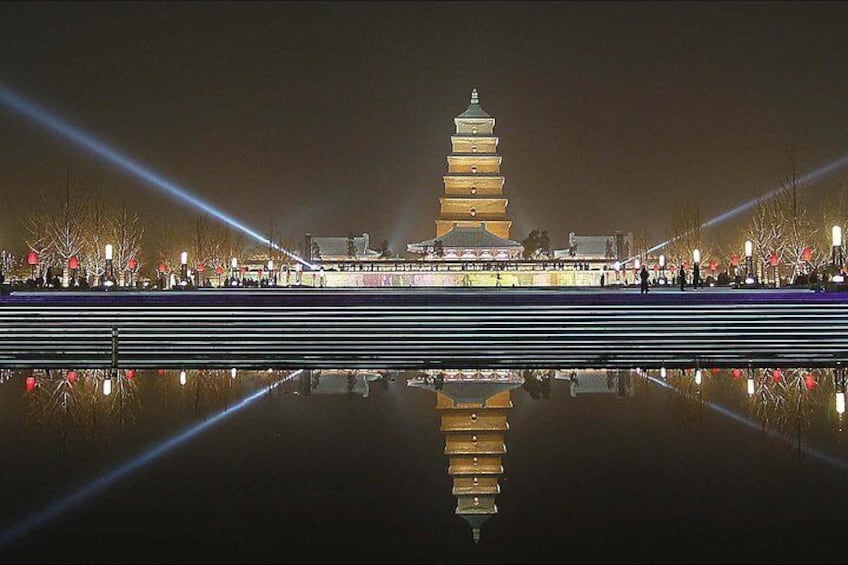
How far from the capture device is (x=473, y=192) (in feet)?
198

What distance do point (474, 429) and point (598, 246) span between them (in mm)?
61931

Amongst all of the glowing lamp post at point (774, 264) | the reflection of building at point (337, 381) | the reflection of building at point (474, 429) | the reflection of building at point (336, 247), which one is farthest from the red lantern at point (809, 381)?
the reflection of building at point (336, 247)

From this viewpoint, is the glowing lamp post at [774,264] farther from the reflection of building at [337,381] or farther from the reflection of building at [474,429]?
the reflection of building at [337,381]

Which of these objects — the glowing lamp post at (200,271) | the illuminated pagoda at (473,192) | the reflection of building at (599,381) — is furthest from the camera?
the illuminated pagoda at (473,192)

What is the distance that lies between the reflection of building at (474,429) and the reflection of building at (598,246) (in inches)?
2134

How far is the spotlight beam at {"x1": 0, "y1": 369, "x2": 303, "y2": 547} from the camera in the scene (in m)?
6.72

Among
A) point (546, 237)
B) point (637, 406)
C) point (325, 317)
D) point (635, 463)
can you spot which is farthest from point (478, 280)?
point (635, 463)

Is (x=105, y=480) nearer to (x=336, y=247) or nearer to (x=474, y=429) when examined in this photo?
(x=474, y=429)

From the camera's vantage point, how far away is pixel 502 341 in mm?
20953

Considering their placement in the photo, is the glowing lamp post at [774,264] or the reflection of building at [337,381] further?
the glowing lamp post at [774,264]

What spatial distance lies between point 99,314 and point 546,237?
4257cm

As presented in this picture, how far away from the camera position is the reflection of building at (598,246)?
226 feet

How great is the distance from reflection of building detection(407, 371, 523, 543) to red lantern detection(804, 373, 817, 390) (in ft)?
13.2

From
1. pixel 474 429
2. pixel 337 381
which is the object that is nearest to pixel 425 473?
pixel 474 429
